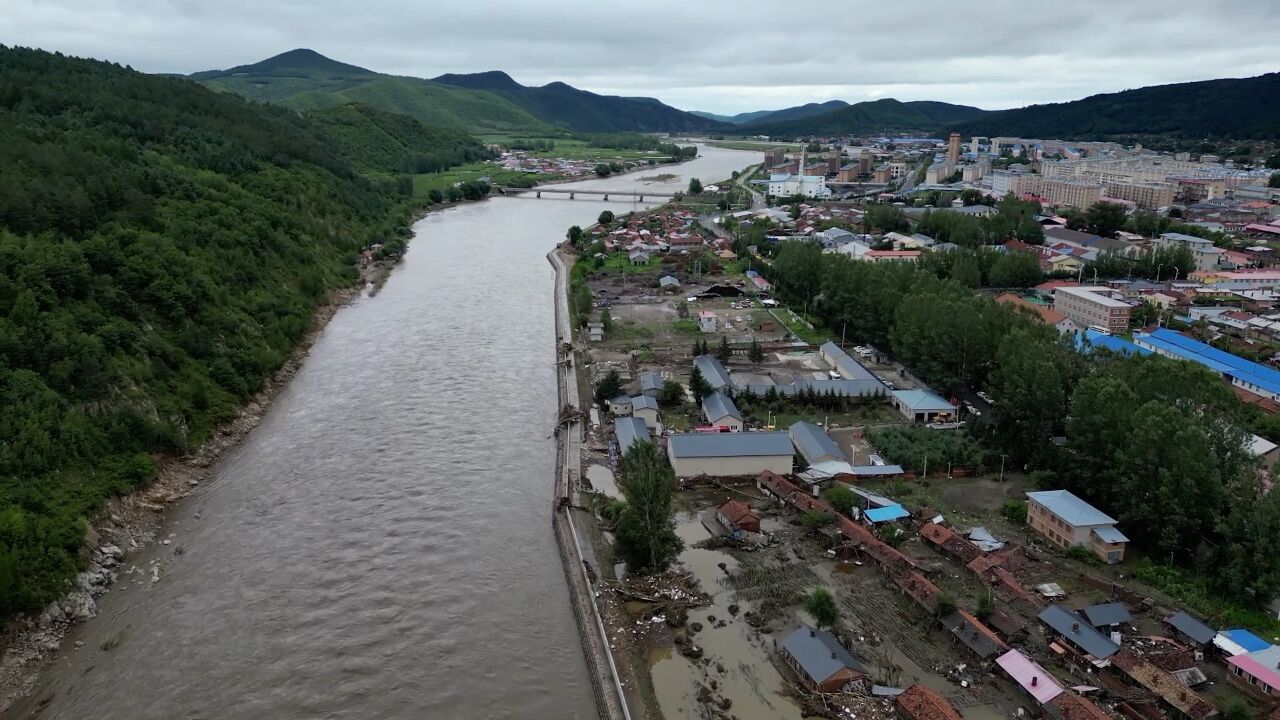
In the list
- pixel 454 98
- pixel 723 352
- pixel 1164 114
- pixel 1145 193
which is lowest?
pixel 723 352

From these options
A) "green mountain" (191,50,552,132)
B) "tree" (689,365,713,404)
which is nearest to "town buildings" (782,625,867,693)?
"tree" (689,365,713,404)

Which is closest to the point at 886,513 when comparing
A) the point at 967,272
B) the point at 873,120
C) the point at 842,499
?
the point at 842,499

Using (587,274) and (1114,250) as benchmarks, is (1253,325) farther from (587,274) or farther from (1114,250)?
(587,274)

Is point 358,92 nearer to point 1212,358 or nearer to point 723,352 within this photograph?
point 723,352

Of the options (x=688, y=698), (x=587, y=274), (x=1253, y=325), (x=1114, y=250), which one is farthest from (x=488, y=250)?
(x=688, y=698)

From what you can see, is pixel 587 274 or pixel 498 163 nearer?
pixel 587 274

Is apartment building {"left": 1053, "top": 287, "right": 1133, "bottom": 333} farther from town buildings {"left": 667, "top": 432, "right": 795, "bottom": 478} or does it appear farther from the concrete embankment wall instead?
the concrete embankment wall
